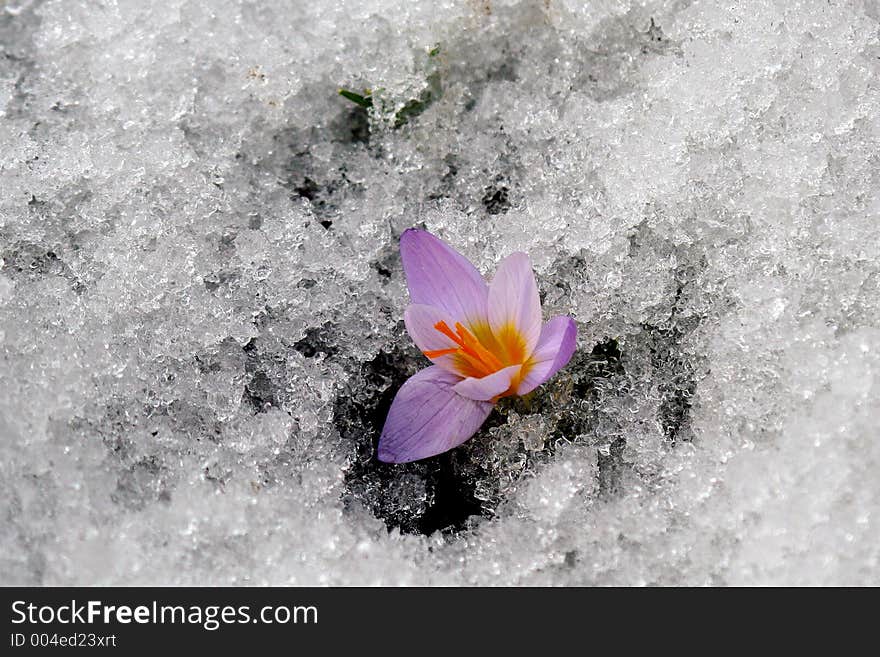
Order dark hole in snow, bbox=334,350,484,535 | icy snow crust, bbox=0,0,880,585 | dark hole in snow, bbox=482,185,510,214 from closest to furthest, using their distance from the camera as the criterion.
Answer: icy snow crust, bbox=0,0,880,585 < dark hole in snow, bbox=334,350,484,535 < dark hole in snow, bbox=482,185,510,214

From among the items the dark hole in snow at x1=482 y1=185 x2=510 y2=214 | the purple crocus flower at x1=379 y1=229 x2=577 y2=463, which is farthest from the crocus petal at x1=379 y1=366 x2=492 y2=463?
the dark hole in snow at x1=482 y1=185 x2=510 y2=214

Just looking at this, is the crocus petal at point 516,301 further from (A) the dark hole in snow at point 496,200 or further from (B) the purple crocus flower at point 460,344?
(A) the dark hole in snow at point 496,200

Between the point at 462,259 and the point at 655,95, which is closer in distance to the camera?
the point at 462,259

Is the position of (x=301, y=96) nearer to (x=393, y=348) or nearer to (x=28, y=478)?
(x=393, y=348)

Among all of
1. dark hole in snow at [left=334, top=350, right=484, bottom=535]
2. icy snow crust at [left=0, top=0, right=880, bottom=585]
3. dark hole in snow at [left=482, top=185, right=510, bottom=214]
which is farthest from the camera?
dark hole in snow at [left=482, top=185, right=510, bottom=214]

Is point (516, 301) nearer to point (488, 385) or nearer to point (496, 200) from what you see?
point (488, 385)

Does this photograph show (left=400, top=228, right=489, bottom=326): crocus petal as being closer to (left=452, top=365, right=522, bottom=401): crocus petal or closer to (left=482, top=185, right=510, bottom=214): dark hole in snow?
(left=452, top=365, right=522, bottom=401): crocus petal

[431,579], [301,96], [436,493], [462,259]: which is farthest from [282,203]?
[431,579]
